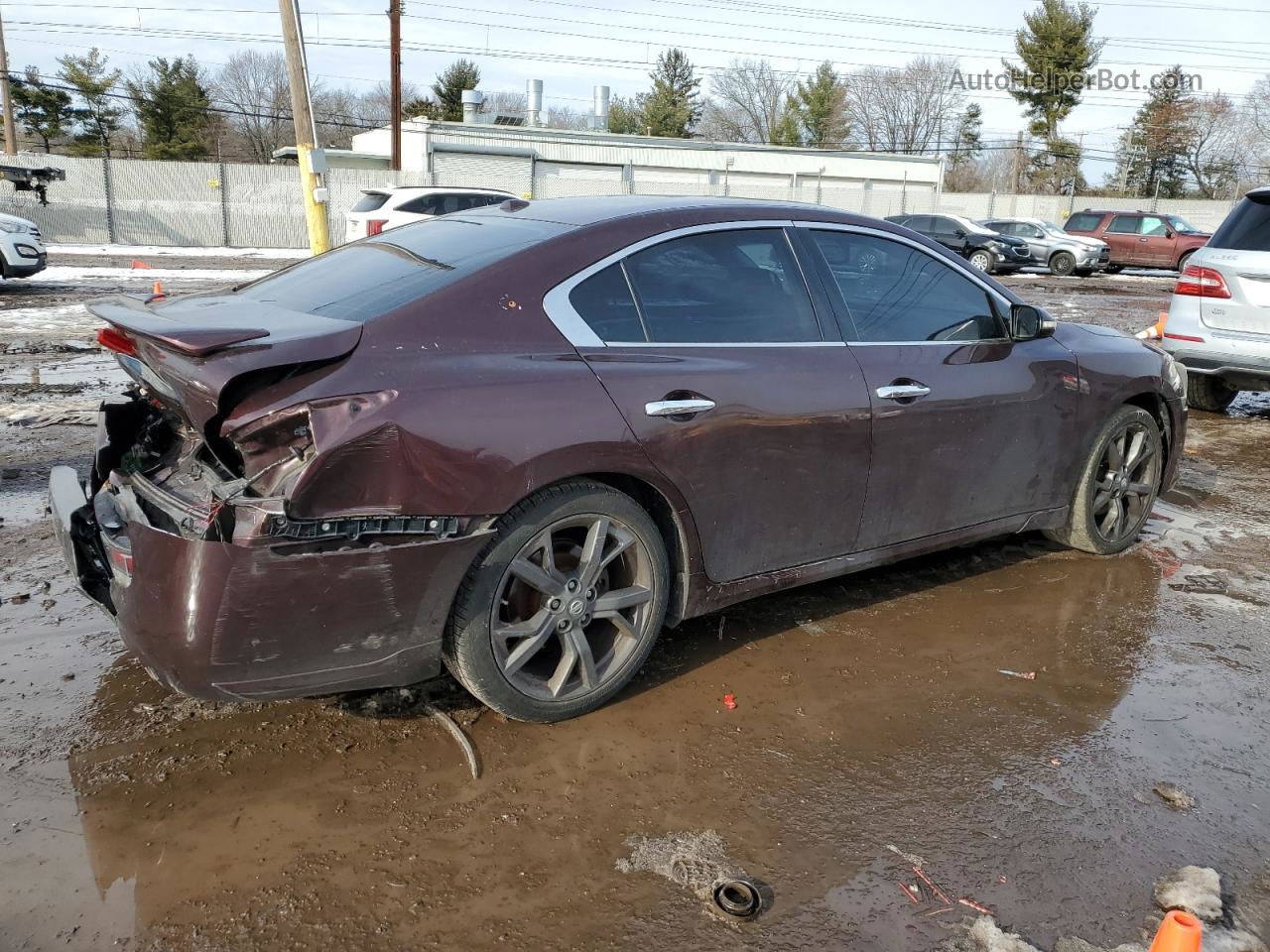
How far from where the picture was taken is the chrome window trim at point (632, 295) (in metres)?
3.06

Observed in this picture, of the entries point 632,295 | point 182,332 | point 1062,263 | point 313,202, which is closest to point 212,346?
point 182,332

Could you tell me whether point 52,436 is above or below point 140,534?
below

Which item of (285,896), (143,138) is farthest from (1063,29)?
(285,896)

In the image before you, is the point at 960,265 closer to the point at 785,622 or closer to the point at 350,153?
the point at 785,622

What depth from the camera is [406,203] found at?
16281mm

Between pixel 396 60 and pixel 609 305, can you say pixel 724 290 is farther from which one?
pixel 396 60

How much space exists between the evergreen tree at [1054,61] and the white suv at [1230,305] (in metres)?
52.5

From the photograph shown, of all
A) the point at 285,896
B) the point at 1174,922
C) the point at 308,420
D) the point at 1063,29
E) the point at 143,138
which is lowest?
the point at 285,896

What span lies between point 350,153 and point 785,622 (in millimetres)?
37039

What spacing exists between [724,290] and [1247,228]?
6.23 meters

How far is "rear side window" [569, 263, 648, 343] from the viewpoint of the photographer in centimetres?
313

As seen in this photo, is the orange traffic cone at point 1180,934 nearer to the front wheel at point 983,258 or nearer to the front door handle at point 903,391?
the front door handle at point 903,391

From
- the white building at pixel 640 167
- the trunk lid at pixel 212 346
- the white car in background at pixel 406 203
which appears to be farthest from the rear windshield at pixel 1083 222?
the trunk lid at pixel 212 346

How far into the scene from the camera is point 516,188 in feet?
111
